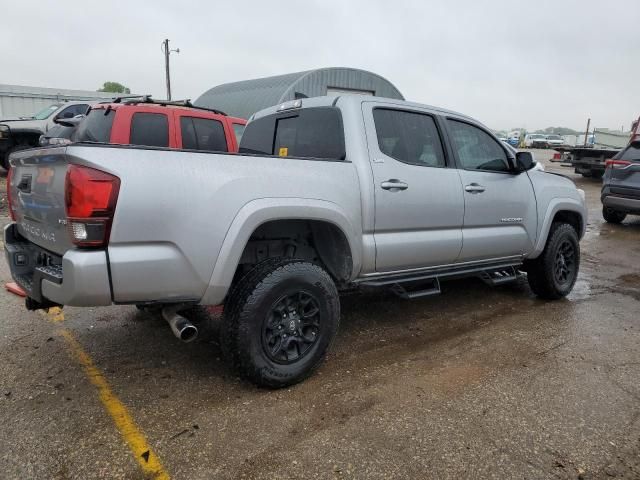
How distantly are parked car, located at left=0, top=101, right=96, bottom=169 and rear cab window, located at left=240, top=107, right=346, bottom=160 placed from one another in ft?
30.2

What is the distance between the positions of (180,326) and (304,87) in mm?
16274

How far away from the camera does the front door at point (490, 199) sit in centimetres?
423

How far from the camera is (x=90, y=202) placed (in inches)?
95.3

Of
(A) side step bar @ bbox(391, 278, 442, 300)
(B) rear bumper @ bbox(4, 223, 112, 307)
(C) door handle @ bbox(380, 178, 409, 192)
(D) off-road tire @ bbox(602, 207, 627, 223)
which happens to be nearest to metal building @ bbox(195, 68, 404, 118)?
(D) off-road tire @ bbox(602, 207, 627, 223)

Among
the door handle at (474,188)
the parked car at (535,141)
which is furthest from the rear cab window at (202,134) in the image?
the parked car at (535,141)

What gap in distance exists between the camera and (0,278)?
17.4 ft

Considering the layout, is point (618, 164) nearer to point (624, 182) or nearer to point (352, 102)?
point (624, 182)

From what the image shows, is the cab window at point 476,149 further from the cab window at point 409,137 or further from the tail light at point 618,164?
the tail light at point 618,164

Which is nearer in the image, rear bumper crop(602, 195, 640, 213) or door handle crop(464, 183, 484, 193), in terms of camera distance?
door handle crop(464, 183, 484, 193)

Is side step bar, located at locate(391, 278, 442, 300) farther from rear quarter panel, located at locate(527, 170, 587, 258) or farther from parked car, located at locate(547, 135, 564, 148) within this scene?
parked car, located at locate(547, 135, 564, 148)

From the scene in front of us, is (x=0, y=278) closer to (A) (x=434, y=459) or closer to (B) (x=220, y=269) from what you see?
(B) (x=220, y=269)

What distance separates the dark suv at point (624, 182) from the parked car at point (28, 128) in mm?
11779

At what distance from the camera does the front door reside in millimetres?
4230

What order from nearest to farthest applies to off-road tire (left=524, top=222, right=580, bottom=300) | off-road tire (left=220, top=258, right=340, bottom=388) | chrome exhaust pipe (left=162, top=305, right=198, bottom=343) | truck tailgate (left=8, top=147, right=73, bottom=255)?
truck tailgate (left=8, top=147, right=73, bottom=255)
chrome exhaust pipe (left=162, top=305, right=198, bottom=343)
off-road tire (left=220, top=258, right=340, bottom=388)
off-road tire (left=524, top=222, right=580, bottom=300)
